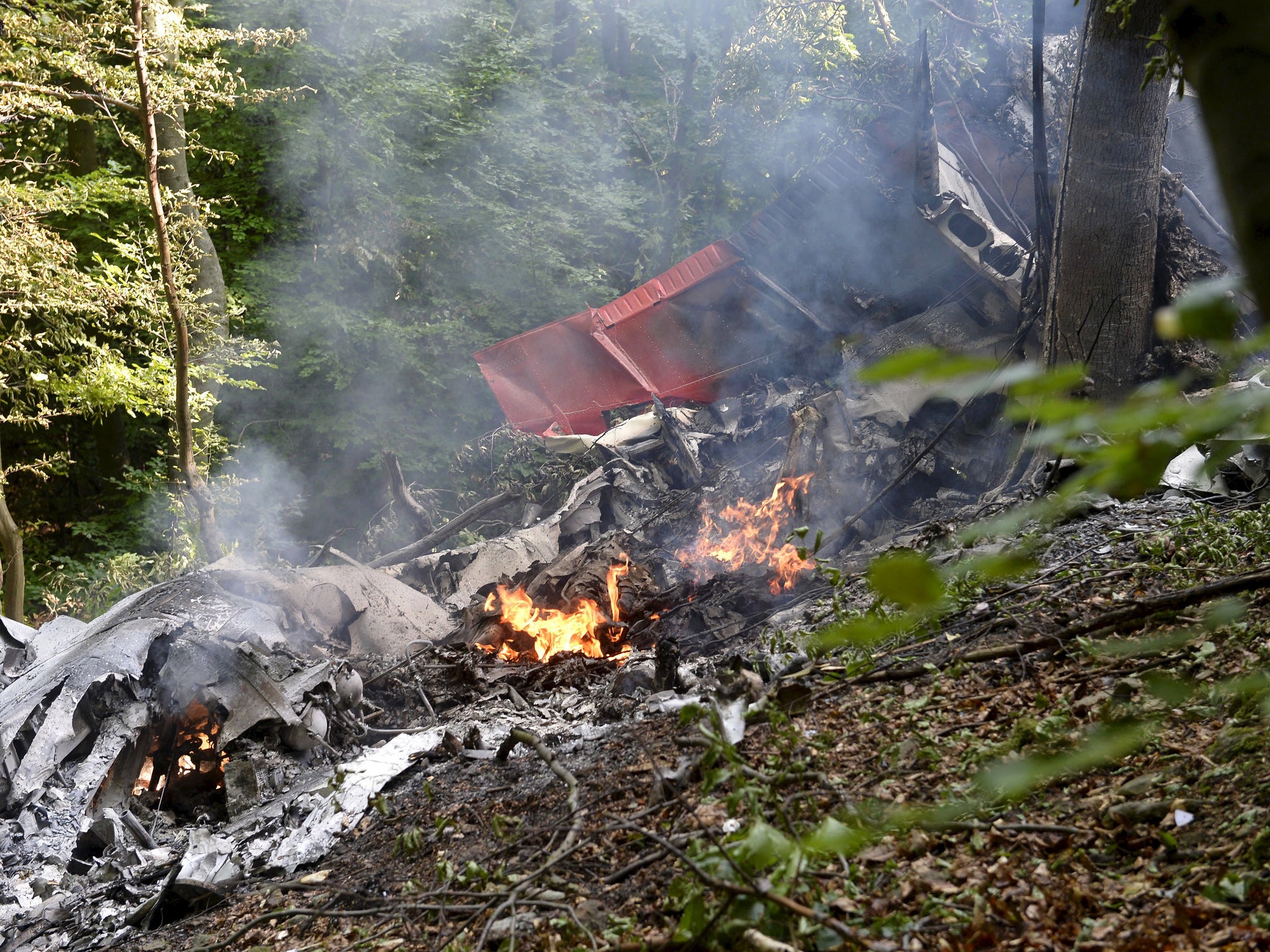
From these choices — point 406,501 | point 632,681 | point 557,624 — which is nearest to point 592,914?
point 632,681

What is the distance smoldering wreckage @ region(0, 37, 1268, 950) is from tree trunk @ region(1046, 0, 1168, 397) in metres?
0.37

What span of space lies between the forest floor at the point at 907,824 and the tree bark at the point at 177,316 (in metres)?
5.96

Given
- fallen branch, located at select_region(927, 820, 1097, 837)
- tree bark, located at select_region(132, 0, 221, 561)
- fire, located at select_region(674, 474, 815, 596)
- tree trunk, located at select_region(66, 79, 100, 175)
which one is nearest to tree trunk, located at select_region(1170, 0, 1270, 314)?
fallen branch, located at select_region(927, 820, 1097, 837)

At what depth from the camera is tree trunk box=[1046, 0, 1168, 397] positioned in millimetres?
5547

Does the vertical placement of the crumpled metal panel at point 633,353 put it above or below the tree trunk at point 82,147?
below

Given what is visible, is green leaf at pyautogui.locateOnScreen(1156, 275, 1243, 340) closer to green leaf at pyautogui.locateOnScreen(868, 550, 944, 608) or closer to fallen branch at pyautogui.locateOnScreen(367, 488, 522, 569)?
green leaf at pyautogui.locateOnScreen(868, 550, 944, 608)

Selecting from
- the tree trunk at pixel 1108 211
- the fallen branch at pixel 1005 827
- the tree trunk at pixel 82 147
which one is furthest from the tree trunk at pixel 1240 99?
the tree trunk at pixel 82 147

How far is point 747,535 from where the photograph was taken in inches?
319

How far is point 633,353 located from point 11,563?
787 centimetres

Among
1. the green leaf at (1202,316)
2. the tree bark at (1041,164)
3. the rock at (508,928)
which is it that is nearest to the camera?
the green leaf at (1202,316)

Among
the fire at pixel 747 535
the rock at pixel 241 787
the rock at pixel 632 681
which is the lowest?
the fire at pixel 747 535

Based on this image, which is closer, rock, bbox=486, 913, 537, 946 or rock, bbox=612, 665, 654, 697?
rock, bbox=486, 913, 537, 946

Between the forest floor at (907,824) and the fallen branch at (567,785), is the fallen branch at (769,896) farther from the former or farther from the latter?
the fallen branch at (567,785)

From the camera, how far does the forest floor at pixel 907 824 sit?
5.67 ft
